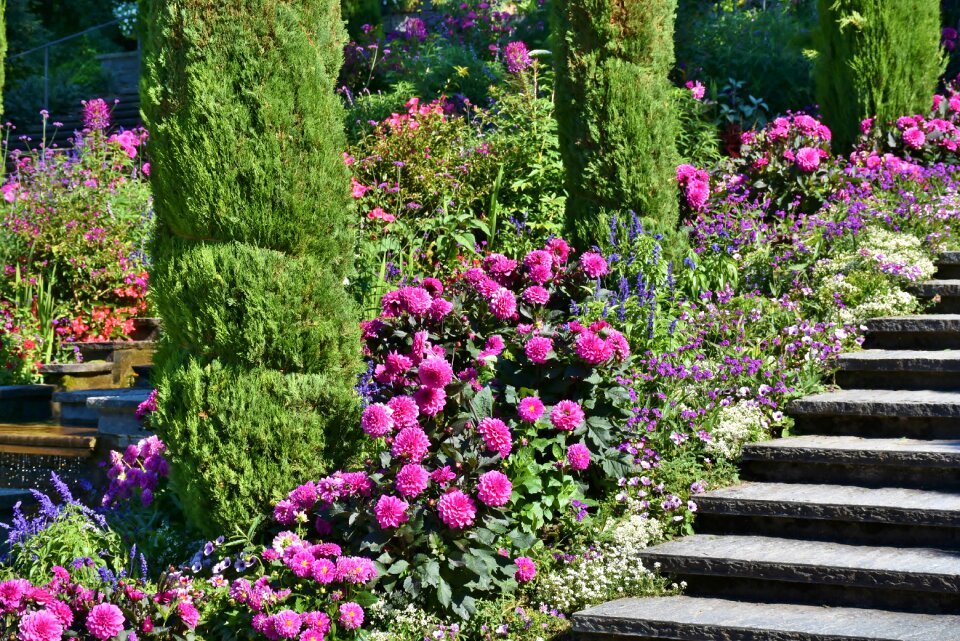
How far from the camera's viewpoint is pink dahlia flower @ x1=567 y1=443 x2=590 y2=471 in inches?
173

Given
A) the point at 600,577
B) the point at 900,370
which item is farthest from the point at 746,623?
the point at 900,370

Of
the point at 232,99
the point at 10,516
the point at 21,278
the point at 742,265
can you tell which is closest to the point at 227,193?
the point at 232,99

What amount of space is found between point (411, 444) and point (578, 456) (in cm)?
72

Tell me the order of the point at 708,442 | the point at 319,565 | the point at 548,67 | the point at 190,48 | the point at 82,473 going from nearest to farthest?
1. the point at 319,565
2. the point at 190,48
3. the point at 708,442
4. the point at 82,473
5. the point at 548,67

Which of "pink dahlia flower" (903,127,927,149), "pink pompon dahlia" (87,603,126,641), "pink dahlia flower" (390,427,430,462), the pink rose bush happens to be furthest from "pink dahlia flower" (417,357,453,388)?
"pink dahlia flower" (903,127,927,149)

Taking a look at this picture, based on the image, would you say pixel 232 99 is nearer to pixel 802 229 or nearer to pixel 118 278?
pixel 802 229

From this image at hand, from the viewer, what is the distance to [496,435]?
4176 millimetres

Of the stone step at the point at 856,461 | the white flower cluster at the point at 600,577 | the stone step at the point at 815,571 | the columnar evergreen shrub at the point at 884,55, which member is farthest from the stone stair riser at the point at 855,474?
the columnar evergreen shrub at the point at 884,55

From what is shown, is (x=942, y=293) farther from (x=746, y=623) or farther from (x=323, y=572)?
(x=323, y=572)

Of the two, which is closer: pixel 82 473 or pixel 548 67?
pixel 82 473

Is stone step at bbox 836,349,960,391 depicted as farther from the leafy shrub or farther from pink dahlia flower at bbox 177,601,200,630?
the leafy shrub

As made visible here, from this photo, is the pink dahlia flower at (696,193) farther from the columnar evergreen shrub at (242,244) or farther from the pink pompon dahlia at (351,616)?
the pink pompon dahlia at (351,616)

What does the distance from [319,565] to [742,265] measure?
3497mm

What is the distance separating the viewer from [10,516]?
5.58 meters
